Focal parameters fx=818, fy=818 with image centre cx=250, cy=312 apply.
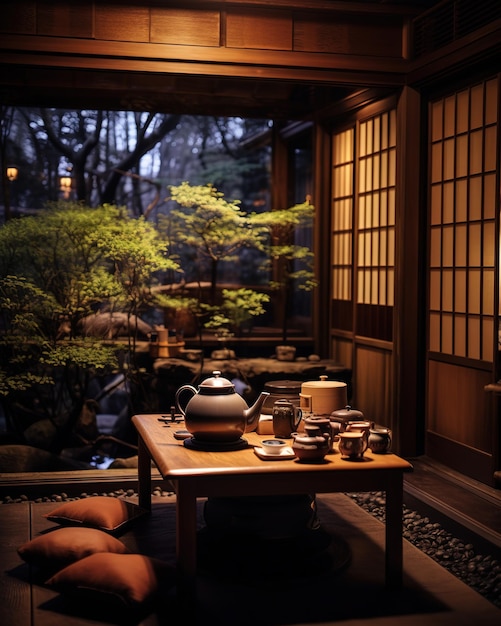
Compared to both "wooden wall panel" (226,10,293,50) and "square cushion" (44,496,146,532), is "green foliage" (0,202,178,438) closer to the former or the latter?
"wooden wall panel" (226,10,293,50)

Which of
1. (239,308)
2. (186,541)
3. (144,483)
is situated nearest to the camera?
(186,541)

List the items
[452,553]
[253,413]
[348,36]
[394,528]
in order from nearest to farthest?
[394,528] → [253,413] → [452,553] → [348,36]

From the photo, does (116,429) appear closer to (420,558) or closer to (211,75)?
(211,75)

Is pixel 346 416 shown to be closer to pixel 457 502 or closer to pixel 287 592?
pixel 287 592

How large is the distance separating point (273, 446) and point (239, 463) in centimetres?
24

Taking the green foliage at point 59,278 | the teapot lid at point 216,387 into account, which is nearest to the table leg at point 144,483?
the teapot lid at point 216,387

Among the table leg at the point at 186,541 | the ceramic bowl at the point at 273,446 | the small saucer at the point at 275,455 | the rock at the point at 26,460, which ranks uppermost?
the ceramic bowl at the point at 273,446

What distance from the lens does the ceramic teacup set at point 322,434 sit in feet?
11.3

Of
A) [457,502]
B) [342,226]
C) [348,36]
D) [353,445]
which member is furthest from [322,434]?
[342,226]

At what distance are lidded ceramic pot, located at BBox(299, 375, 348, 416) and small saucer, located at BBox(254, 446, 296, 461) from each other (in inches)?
24.8

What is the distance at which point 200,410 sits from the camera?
3660 mm

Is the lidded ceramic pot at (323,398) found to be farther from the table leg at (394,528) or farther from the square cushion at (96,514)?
the square cushion at (96,514)

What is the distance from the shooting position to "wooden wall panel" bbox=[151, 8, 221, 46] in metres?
5.64

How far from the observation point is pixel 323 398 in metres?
4.21
